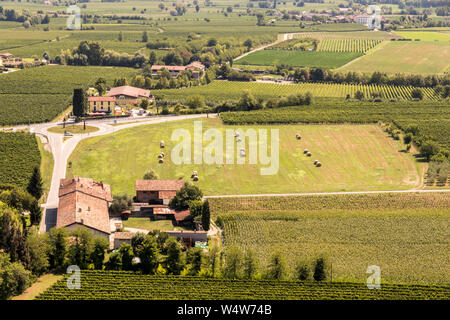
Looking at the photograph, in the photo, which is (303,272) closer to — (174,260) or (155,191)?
(174,260)

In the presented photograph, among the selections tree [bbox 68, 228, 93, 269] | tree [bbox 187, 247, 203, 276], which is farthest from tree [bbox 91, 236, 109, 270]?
tree [bbox 187, 247, 203, 276]

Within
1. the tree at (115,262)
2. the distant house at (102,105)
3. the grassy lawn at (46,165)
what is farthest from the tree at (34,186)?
the distant house at (102,105)

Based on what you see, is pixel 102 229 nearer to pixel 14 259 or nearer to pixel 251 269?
pixel 14 259

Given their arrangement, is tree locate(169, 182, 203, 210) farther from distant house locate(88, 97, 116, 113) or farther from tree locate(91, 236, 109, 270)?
distant house locate(88, 97, 116, 113)

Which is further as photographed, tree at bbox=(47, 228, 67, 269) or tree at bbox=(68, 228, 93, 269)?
tree at bbox=(47, 228, 67, 269)

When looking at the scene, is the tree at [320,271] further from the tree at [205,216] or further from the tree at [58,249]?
the tree at [58,249]

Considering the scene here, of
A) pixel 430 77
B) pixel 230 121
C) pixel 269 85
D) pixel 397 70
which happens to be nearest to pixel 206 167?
pixel 230 121
